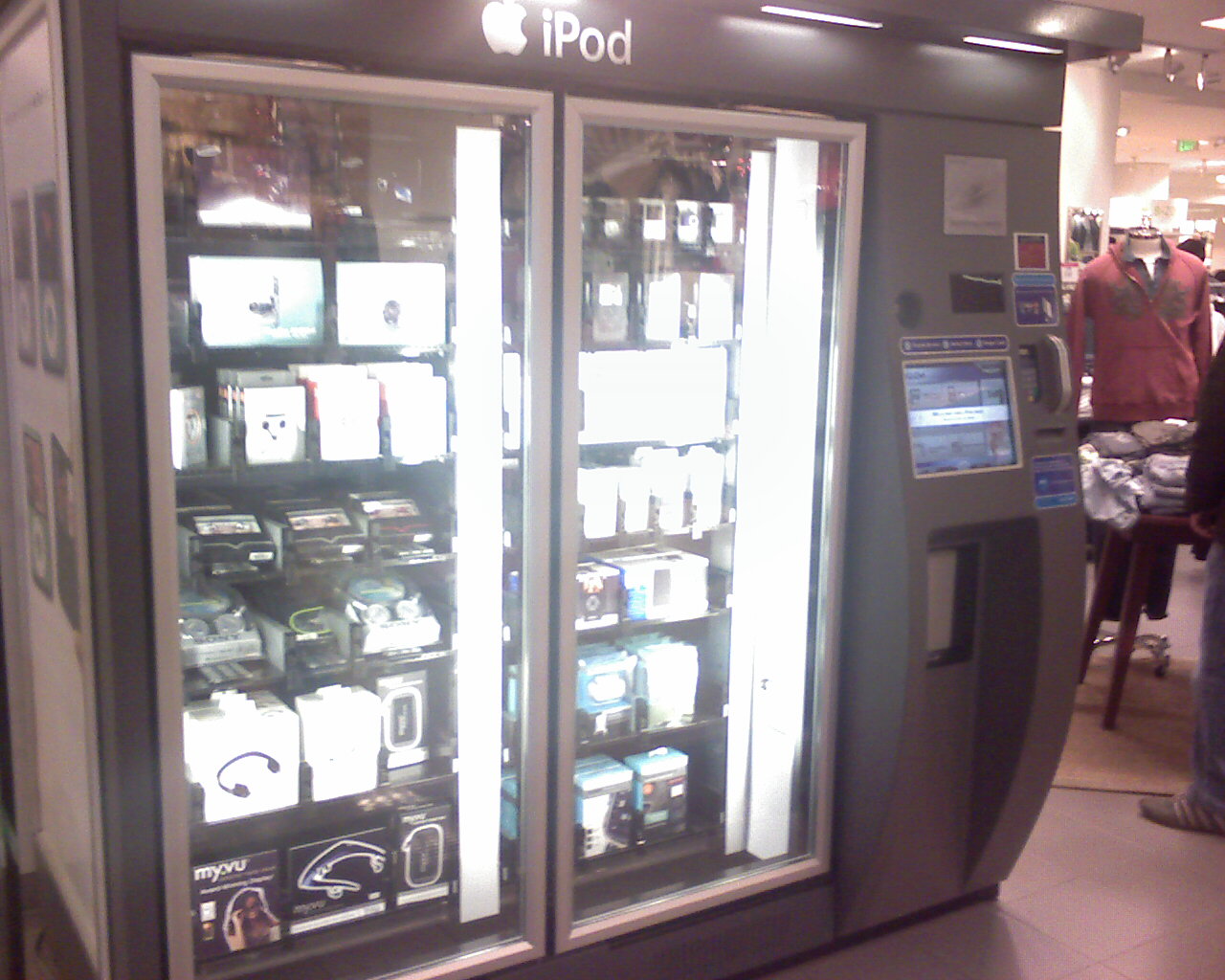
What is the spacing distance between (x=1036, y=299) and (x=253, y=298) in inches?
72.5

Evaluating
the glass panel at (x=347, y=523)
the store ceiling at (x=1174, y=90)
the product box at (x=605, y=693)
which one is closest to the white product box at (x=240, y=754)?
the glass panel at (x=347, y=523)

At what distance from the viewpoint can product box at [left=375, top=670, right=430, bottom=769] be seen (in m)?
2.67

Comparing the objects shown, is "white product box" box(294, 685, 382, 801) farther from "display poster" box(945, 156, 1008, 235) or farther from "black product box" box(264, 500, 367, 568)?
"display poster" box(945, 156, 1008, 235)

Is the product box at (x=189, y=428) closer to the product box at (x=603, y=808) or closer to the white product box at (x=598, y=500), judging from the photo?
the white product box at (x=598, y=500)

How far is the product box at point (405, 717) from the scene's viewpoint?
267cm

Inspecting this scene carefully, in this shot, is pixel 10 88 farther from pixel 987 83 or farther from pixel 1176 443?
pixel 1176 443

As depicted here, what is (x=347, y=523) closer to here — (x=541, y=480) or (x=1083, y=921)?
(x=541, y=480)

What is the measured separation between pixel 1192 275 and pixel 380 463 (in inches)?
174

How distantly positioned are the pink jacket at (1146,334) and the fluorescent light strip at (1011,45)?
2859mm

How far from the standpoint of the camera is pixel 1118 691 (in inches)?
171

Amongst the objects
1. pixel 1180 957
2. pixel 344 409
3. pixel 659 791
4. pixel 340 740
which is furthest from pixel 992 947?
pixel 344 409

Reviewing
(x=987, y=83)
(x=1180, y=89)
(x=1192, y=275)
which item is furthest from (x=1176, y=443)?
(x=1180, y=89)

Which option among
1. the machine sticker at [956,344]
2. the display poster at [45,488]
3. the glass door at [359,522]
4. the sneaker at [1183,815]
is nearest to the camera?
the display poster at [45,488]

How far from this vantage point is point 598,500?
2.90 m
